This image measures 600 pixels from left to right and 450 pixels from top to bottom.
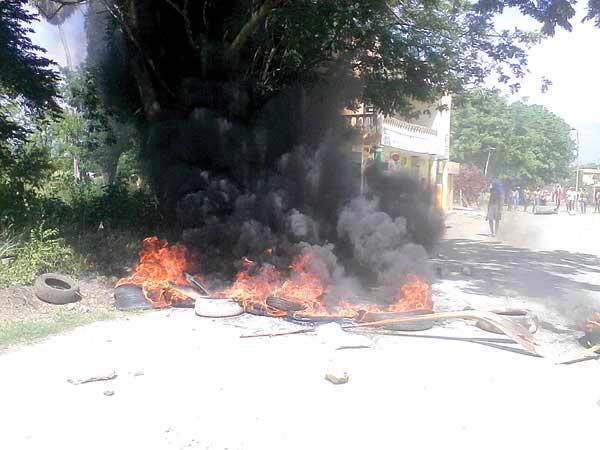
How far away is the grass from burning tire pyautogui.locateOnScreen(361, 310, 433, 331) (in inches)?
121

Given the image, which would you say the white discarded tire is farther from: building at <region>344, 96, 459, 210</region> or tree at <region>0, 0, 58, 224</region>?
building at <region>344, 96, 459, 210</region>

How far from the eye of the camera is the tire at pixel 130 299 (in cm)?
732

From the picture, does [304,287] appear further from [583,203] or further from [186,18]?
[583,203]

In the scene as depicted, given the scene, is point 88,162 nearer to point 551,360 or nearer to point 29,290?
point 29,290

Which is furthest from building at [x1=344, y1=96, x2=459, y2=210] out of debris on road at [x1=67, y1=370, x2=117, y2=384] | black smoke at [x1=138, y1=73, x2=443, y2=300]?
debris on road at [x1=67, y1=370, x2=117, y2=384]

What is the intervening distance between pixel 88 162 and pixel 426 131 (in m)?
14.9

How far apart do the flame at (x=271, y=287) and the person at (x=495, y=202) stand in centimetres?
1059

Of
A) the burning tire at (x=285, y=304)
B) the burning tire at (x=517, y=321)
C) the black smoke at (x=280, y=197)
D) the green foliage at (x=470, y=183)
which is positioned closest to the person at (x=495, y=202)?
the black smoke at (x=280, y=197)

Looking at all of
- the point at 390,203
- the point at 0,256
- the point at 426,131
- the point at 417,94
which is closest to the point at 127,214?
the point at 0,256

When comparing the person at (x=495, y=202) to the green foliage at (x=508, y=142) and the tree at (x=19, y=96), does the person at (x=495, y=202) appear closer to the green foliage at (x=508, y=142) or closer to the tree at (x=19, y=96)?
the tree at (x=19, y=96)

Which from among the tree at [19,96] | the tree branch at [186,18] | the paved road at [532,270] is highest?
the tree branch at [186,18]

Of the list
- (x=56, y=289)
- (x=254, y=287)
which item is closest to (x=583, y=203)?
(x=254, y=287)

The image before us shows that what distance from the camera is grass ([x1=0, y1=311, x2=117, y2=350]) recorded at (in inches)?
232

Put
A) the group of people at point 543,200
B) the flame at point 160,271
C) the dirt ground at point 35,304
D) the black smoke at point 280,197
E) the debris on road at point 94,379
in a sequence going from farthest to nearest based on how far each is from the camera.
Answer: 1. the group of people at point 543,200
2. the black smoke at point 280,197
3. the flame at point 160,271
4. the dirt ground at point 35,304
5. the debris on road at point 94,379
